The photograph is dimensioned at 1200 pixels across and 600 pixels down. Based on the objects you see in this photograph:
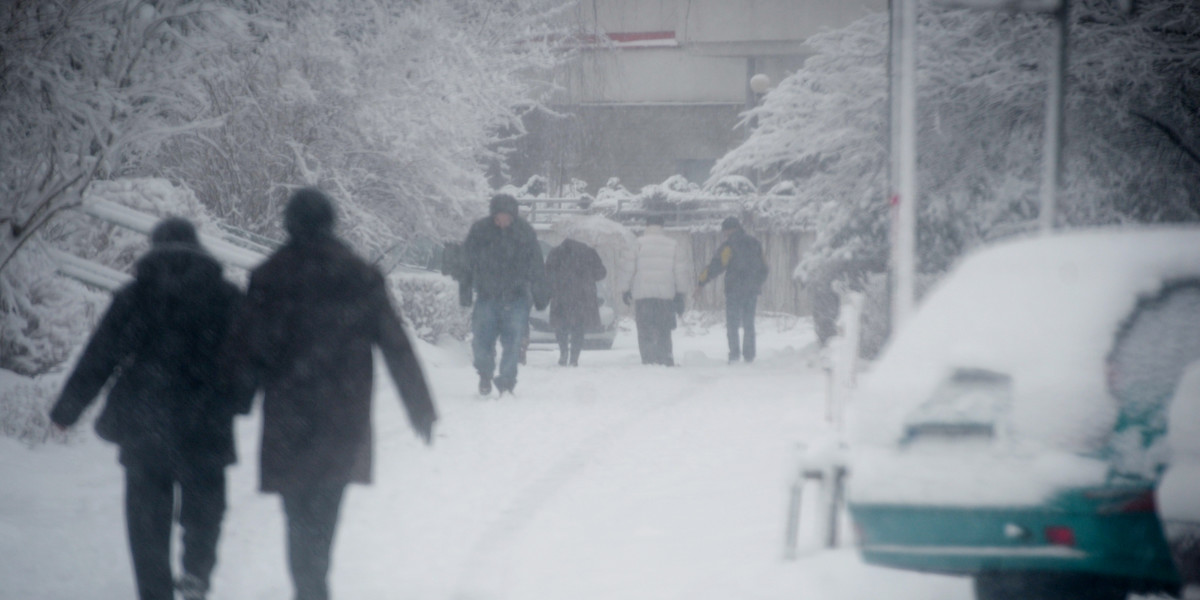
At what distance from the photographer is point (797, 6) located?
27547mm

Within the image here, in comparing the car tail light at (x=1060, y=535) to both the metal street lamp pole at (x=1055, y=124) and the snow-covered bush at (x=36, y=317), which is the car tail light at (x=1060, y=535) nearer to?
the metal street lamp pole at (x=1055, y=124)

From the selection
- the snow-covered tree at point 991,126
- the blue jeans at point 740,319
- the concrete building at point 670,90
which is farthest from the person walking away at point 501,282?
the concrete building at point 670,90

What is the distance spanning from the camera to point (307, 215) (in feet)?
15.9

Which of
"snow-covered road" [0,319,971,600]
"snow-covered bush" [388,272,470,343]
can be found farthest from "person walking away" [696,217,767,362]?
"snow-covered road" [0,319,971,600]

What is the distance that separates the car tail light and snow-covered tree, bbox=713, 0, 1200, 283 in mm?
9239

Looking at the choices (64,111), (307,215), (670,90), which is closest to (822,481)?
(307,215)

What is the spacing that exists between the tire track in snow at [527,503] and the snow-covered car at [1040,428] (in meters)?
1.96

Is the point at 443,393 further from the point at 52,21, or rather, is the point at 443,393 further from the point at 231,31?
the point at 52,21

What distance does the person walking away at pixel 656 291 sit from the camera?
16016 millimetres

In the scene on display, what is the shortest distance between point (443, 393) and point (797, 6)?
695 inches

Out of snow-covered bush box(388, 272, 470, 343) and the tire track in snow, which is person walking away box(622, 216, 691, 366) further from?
the tire track in snow

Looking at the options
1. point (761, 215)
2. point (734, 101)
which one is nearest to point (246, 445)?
point (761, 215)

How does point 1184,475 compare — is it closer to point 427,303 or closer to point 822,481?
point 822,481

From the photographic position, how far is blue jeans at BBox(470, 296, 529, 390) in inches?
457
